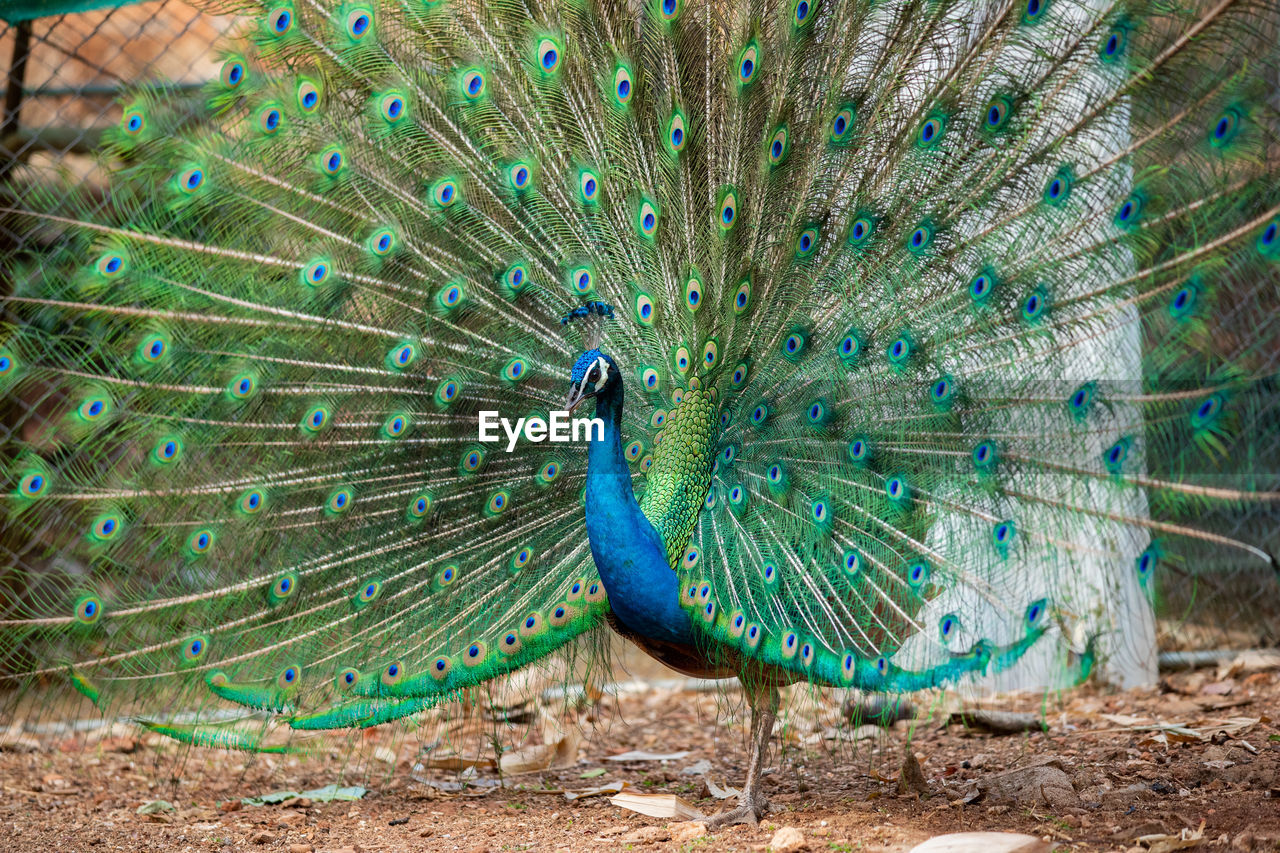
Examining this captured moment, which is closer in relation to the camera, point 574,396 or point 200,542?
point 574,396

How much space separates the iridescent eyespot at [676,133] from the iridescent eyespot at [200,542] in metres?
2.08

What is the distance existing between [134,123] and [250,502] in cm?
141

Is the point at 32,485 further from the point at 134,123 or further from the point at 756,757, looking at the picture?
the point at 756,757

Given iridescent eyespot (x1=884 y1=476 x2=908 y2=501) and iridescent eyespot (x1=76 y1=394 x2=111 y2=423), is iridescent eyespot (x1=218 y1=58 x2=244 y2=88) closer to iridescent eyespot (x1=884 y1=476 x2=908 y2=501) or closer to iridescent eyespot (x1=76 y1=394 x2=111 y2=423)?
iridescent eyespot (x1=76 y1=394 x2=111 y2=423)

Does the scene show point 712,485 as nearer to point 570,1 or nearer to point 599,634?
point 599,634

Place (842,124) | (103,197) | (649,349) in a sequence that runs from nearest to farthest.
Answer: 1. (842,124)
2. (649,349)
3. (103,197)

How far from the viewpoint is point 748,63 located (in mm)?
3311

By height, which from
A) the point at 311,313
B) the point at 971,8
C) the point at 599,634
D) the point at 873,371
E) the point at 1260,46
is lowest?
the point at 599,634

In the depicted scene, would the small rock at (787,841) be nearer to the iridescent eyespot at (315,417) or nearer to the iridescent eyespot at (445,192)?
the iridescent eyespot at (315,417)

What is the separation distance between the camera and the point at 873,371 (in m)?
3.26

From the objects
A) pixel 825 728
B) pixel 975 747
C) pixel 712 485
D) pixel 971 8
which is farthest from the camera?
pixel 825 728

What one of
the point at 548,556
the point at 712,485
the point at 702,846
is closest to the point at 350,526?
the point at 548,556

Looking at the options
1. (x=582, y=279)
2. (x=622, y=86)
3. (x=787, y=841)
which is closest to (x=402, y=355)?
(x=582, y=279)

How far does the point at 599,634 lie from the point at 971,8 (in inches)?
90.2
